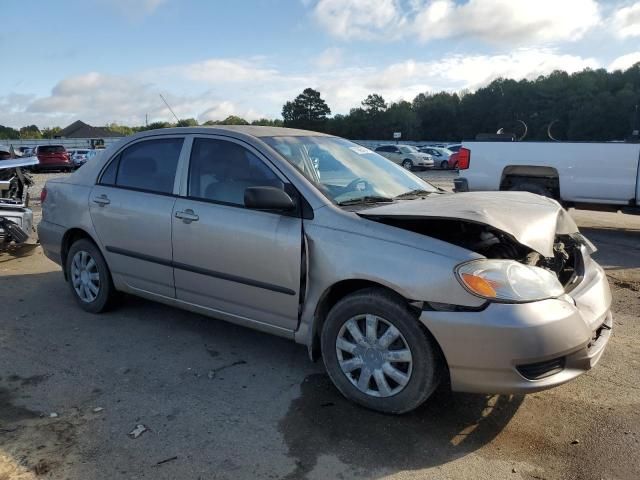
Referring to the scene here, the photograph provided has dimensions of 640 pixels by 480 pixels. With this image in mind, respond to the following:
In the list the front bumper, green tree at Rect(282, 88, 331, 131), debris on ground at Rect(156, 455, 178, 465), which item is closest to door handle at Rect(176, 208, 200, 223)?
debris on ground at Rect(156, 455, 178, 465)

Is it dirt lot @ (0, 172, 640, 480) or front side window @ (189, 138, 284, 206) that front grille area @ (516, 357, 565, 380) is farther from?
front side window @ (189, 138, 284, 206)

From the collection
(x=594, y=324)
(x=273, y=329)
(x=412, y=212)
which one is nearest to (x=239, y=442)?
(x=273, y=329)

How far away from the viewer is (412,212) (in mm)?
3232

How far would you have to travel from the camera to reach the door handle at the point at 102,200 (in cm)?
469

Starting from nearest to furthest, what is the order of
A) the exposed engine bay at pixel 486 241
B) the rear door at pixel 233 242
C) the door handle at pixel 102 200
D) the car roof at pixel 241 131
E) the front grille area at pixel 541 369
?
the front grille area at pixel 541 369 < the exposed engine bay at pixel 486 241 < the rear door at pixel 233 242 < the car roof at pixel 241 131 < the door handle at pixel 102 200

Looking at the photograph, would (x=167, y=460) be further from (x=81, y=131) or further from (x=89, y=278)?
(x=81, y=131)

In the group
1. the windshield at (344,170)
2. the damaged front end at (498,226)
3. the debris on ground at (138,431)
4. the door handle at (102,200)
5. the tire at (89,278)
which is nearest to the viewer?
the debris on ground at (138,431)

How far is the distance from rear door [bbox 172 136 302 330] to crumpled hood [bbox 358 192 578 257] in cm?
65

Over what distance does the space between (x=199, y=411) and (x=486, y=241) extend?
2.06m

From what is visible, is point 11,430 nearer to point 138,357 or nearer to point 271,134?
point 138,357

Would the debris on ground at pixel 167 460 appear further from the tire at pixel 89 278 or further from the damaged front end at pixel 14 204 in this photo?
the damaged front end at pixel 14 204

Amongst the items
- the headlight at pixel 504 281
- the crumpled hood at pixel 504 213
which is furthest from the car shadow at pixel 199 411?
the crumpled hood at pixel 504 213

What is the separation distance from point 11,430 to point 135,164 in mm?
2361

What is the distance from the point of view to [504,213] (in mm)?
3295
